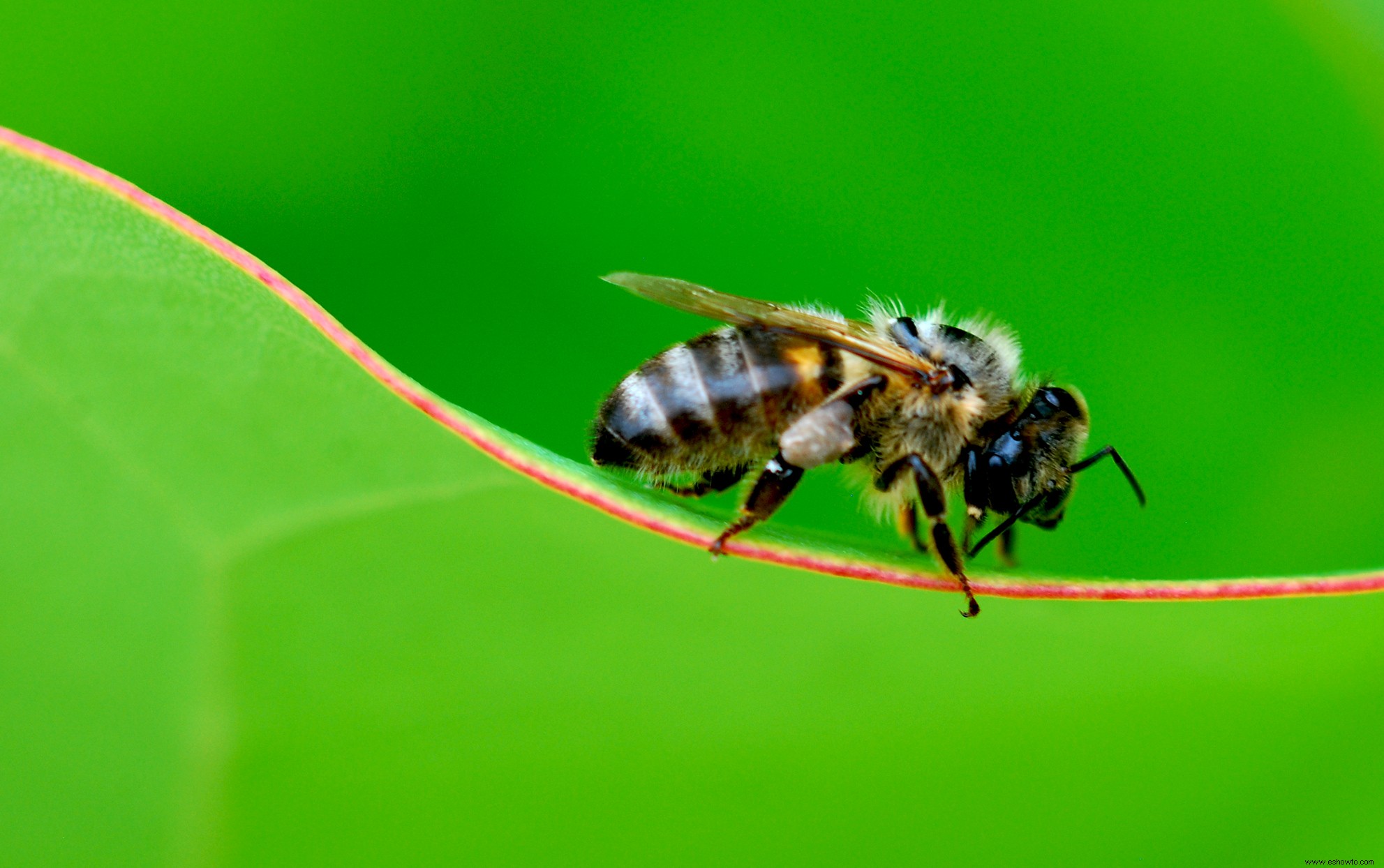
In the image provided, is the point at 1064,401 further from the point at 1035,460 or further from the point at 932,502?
the point at 932,502

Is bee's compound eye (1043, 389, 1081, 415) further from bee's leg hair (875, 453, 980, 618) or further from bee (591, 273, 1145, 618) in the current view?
bee's leg hair (875, 453, 980, 618)

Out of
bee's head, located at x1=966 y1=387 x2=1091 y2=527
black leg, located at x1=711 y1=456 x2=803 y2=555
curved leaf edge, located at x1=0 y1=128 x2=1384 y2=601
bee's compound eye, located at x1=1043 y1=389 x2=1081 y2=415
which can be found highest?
curved leaf edge, located at x1=0 y1=128 x2=1384 y2=601

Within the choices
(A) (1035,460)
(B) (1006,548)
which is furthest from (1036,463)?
(B) (1006,548)

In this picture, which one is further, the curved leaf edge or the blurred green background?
the blurred green background

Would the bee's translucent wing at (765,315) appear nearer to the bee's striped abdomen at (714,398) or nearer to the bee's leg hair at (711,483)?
the bee's striped abdomen at (714,398)

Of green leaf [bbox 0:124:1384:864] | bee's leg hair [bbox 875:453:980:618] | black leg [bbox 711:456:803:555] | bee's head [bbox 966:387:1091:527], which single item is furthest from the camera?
bee's head [bbox 966:387:1091:527]

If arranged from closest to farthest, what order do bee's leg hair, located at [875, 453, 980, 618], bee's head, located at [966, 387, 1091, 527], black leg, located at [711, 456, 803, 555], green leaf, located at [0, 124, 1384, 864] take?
green leaf, located at [0, 124, 1384, 864] < bee's leg hair, located at [875, 453, 980, 618] < black leg, located at [711, 456, 803, 555] < bee's head, located at [966, 387, 1091, 527]

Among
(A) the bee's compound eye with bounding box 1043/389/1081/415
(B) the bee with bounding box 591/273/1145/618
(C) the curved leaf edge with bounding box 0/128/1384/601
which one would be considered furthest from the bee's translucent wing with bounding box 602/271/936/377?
(C) the curved leaf edge with bounding box 0/128/1384/601

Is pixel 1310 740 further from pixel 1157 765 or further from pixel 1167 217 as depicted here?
pixel 1167 217
